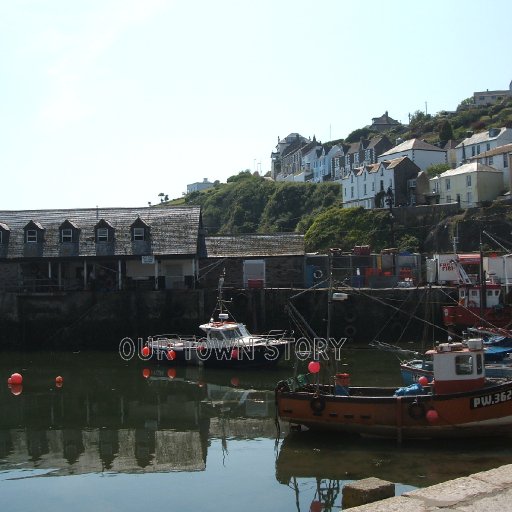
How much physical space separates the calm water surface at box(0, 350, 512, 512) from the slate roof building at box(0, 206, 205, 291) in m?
14.8

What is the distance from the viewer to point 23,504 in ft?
53.3

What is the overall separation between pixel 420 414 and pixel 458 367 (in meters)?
1.73

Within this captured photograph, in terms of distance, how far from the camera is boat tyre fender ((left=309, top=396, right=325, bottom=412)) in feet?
66.8

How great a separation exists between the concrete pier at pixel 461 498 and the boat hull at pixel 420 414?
8.34m

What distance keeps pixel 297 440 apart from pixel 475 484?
1037cm

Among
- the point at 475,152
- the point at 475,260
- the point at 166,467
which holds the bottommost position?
the point at 166,467

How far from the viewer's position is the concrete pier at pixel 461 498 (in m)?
9.77

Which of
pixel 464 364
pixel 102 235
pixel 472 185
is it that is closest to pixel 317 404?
pixel 464 364

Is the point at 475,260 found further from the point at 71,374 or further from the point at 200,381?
the point at 71,374

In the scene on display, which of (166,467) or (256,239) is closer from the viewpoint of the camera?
(166,467)

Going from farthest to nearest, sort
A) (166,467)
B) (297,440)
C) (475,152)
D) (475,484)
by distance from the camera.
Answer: (475,152) < (297,440) < (166,467) < (475,484)

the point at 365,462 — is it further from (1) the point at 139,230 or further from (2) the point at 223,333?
(1) the point at 139,230

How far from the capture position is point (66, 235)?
45719 mm

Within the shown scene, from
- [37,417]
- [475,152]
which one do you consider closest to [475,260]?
[37,417]
